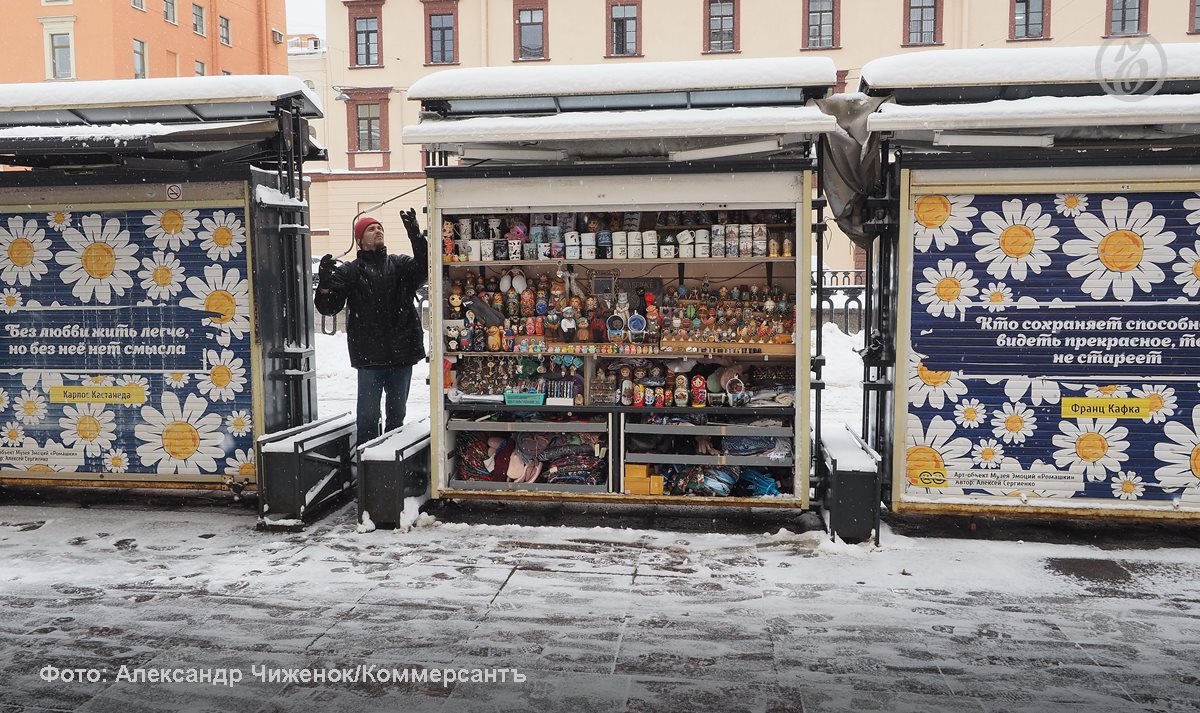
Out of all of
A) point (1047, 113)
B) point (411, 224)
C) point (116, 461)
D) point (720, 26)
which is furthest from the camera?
point (720, 26)

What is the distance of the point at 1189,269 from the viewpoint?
5555mm

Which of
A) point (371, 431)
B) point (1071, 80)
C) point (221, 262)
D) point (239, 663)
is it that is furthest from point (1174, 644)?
point (221, 262)

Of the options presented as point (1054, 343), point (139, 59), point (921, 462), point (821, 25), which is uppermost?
point (139, 59)

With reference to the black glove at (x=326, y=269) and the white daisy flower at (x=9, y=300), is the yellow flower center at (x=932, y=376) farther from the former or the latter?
the white daisy flower at (x=9, y=300)

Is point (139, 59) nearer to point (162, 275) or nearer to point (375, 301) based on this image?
point (162, 275)

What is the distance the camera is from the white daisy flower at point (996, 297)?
571 cm

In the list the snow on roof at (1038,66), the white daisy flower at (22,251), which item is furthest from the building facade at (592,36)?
the snow on roof at (1038,66)

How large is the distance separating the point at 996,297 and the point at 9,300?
7.31 m

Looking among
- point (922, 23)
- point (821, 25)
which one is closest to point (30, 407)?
point (821, 25)

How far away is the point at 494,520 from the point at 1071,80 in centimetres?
489

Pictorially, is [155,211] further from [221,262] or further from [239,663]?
[239,663]

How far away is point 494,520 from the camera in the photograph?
20.6 feet

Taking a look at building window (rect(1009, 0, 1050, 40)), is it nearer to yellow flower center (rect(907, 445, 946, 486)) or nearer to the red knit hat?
yellow flower center (rect(907, 445, 946, 486))

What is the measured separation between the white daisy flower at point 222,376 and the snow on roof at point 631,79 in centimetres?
243
